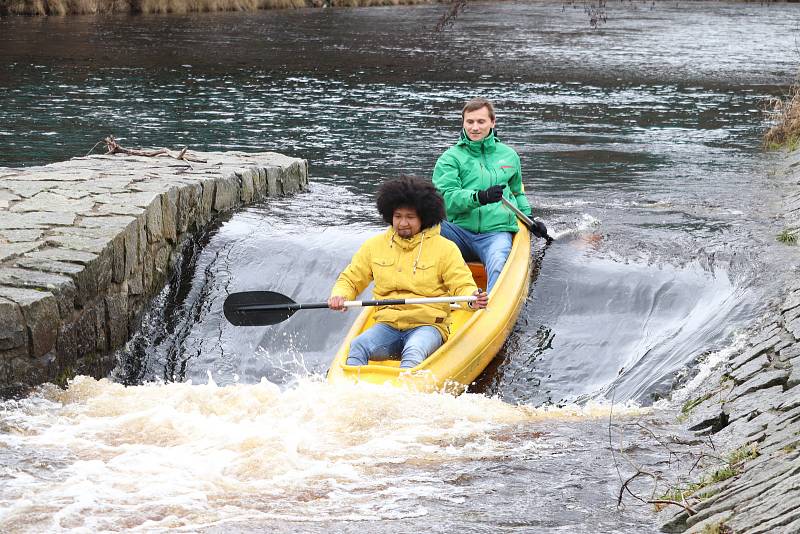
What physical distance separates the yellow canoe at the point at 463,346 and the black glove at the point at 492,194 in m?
0.44

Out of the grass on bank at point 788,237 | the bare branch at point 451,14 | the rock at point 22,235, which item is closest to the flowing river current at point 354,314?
the grass on bank at point 788,237

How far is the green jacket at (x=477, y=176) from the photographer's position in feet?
27.5

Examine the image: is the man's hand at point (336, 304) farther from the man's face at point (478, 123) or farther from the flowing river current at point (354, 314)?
the man's face at point (478, 123)

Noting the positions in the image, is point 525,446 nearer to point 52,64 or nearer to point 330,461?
point 330,461

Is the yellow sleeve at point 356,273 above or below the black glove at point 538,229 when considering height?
above

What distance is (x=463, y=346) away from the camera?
6.77 meters

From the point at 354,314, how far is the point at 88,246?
7.31 ft

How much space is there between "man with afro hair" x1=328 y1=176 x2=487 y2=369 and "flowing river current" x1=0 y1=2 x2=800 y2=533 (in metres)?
0.60

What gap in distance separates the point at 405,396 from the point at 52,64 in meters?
15.9

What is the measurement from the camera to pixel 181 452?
210 inches

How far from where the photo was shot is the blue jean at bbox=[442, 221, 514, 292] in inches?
317

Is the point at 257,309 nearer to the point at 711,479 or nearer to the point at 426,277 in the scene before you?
the point at 426,277

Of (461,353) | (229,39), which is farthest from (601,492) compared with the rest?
(229,39)

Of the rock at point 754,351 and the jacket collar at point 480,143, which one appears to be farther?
the jacket collar at point 480,143
